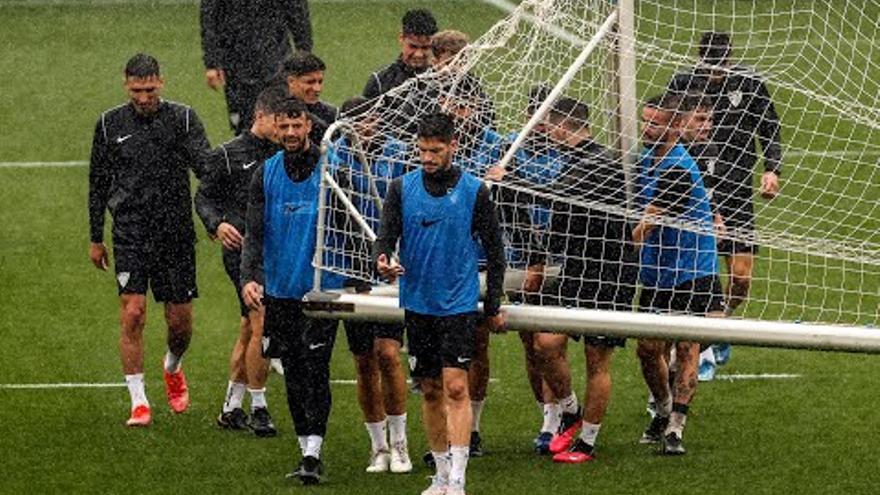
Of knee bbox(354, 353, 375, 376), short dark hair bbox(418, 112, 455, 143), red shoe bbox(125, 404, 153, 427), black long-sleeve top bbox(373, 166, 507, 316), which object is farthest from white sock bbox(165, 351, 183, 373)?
short dark hair bbox(418, 112, 455, 143)

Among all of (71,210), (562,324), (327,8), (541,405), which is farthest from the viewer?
(327,8)

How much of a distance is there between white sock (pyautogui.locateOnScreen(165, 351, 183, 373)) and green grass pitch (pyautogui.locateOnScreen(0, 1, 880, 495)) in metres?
0.28

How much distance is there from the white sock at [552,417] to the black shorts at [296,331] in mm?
1691

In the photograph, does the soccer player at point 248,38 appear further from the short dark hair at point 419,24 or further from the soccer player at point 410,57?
the short dark hair at point 419,24

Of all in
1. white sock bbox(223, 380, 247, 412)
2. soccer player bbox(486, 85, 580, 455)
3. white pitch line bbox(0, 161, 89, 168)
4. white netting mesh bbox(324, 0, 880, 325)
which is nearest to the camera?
white netting mesh bbox(324, 0, 880, 325)

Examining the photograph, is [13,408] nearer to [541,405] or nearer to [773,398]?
[541,405]

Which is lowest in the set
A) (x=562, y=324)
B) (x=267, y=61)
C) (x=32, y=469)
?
(x=32, y=469)

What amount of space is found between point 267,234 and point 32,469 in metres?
2.07

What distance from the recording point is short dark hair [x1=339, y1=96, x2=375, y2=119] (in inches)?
637

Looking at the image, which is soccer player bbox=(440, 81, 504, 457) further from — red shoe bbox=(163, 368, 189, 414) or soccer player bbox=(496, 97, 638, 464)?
red shoe bbox=(163, 368, 189, 414)

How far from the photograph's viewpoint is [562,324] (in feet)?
47.0

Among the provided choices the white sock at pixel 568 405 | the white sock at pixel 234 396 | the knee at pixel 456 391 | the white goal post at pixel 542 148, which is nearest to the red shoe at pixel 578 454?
the white sock at pixel 568 405

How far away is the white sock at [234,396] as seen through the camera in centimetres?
1703

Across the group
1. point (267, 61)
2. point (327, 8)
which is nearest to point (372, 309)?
point (267, 61)
